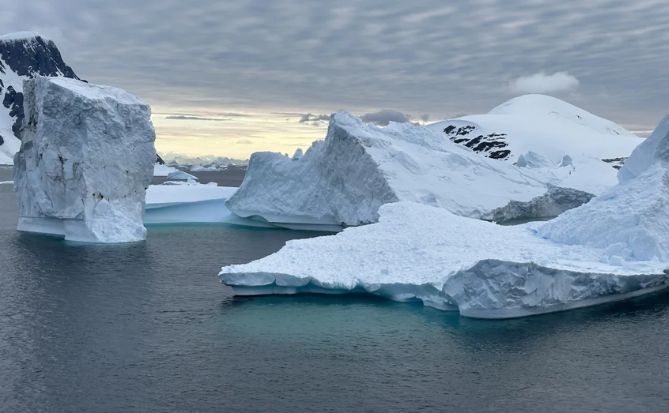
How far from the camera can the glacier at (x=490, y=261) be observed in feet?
53.8

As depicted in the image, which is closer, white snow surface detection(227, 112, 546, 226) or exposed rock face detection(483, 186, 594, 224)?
white snow surface detection(227, 112, 546, 226)

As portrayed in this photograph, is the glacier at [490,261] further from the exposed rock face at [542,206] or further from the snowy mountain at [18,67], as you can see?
the snowy mountain at [18,67]

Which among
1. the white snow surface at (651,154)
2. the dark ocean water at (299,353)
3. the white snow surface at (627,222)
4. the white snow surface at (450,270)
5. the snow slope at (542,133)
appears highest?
the snow slope at (542,133)

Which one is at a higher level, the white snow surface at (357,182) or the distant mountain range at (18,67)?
the distant mountain range at (18,67)

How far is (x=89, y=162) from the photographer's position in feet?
96.0

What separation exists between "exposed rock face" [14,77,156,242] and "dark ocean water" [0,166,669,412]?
8937mm

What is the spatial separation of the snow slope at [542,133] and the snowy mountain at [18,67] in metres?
85.4

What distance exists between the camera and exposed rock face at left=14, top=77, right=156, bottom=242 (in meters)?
29.1

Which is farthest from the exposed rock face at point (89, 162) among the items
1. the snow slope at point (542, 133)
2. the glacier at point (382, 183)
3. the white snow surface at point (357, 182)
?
the snow slope at point (542, 133)

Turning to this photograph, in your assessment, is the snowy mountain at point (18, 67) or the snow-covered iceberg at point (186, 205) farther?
the snowy mountain at point (18, 67)

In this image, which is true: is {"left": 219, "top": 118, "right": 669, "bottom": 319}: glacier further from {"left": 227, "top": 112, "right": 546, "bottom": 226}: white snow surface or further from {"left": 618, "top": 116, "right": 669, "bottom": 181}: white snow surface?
{"left": 227, "top": 112, "right": 546, "bottom": 226}: white snow surface

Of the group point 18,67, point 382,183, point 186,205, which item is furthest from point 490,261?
point 18,67

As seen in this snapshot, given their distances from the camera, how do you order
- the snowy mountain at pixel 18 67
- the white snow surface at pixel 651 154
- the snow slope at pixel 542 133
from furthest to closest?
1. the snowy mountain at pixel 18 67
2. the snow slope at pixel 542 133
3. the white snow surface at pixel 651 154

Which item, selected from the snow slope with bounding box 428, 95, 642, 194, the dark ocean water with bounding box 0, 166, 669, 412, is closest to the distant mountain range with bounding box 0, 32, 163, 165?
the snow slope with bounding box 428, 95, 642, 194
